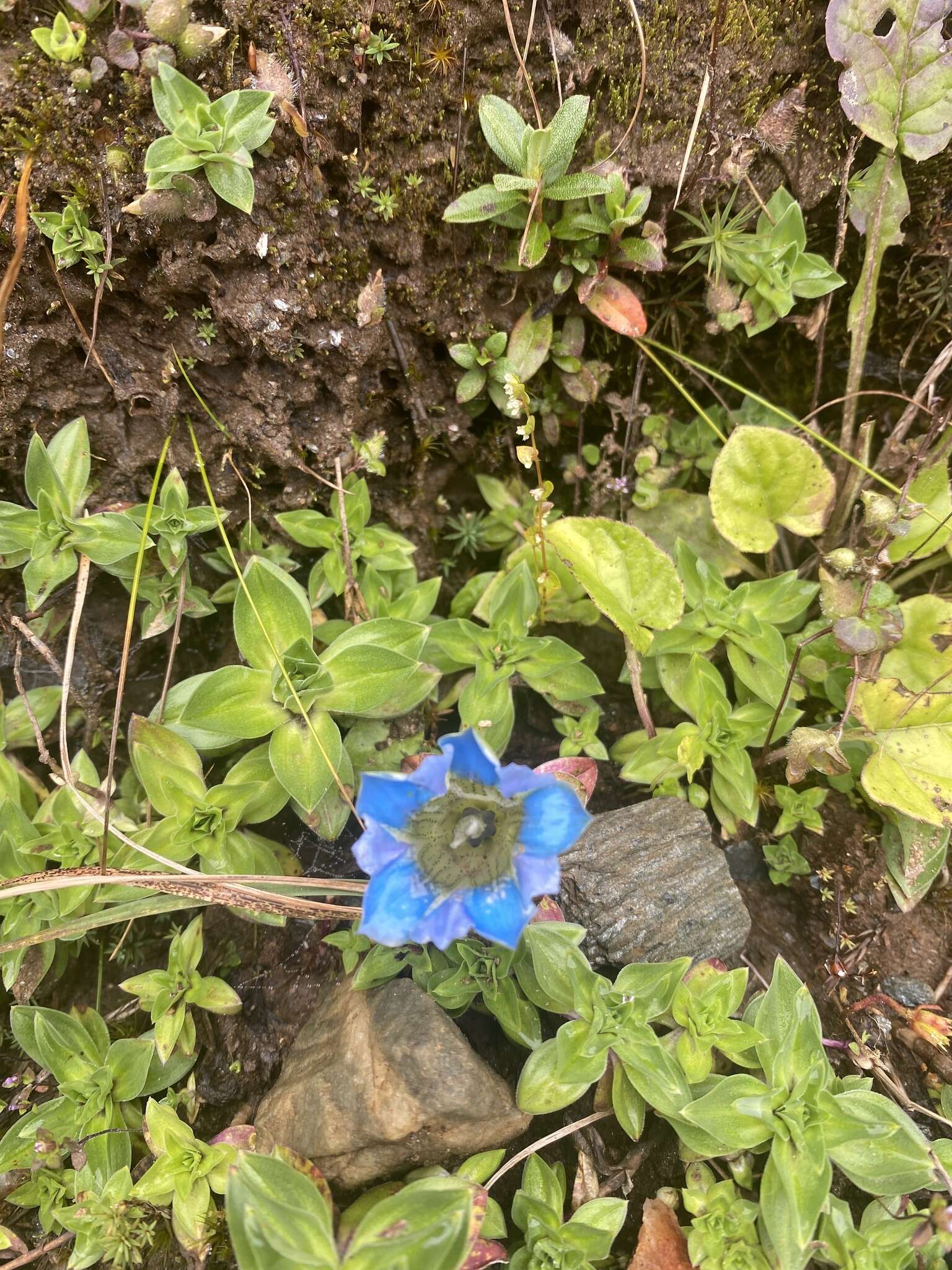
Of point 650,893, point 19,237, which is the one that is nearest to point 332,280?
point 19,237

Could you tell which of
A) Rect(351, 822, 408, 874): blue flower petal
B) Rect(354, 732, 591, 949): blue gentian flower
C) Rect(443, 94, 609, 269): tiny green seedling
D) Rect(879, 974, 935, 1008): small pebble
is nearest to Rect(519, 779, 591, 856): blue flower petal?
Rect(354, 732, 591, 949): blue gentian flower

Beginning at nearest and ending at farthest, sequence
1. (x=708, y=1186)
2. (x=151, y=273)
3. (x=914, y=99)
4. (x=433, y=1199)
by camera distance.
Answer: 1. (x=433, y=1199)
2. (x=708, y=1186)
3. (x=151, y=273)
4. (x=914, y=99)


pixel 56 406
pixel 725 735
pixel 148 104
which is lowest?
pixel 725 735

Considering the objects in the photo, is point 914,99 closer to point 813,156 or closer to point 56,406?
point 813,156

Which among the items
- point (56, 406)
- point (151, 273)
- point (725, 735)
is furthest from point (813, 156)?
point (56, 406)

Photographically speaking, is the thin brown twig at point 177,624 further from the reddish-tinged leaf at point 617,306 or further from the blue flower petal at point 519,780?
the reddish-tinged leaf at point 617,306

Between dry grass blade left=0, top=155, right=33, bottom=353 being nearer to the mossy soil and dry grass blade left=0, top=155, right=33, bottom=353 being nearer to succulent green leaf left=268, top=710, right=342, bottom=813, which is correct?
the mossy soil

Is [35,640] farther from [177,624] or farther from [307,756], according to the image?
[307,756]

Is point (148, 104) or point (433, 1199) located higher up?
point (148, 104)
